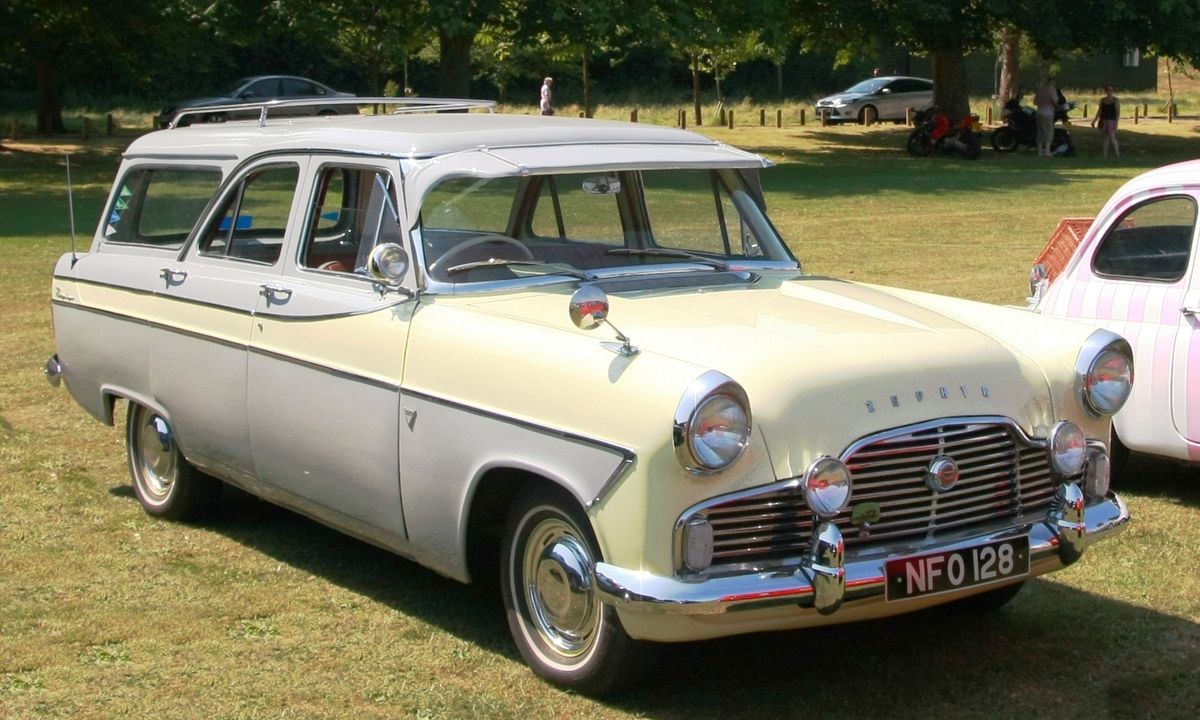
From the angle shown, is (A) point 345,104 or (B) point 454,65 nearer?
(A) point 345,104

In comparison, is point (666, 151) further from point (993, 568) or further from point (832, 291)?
point (993, 568)

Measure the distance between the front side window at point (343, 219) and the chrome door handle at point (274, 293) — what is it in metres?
0.14

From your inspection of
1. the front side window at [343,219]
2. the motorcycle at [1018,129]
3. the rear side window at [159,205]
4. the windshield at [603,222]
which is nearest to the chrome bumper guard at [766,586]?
the windshield at [603,222]

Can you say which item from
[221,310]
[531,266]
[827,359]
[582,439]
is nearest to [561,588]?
[582,439]

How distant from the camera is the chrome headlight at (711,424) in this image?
175 inches

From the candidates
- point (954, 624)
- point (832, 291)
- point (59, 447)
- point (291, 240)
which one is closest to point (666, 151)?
point (832, 291)

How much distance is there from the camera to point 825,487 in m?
4.55

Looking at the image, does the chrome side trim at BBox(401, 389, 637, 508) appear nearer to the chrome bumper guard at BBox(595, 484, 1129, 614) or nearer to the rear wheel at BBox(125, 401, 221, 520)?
the chrome bumper guard at BBox(595, 484, 1129, 614)

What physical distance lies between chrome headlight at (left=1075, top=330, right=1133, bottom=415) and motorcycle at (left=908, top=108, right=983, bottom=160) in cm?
3118

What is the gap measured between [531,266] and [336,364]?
31.6 inches

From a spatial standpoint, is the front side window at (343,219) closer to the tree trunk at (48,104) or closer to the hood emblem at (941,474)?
the hood emblem at (941,474)

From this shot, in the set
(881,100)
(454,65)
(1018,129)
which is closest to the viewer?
(454,65)

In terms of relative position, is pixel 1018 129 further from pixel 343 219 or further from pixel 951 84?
pixel 343 219

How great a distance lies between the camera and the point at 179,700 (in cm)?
506
